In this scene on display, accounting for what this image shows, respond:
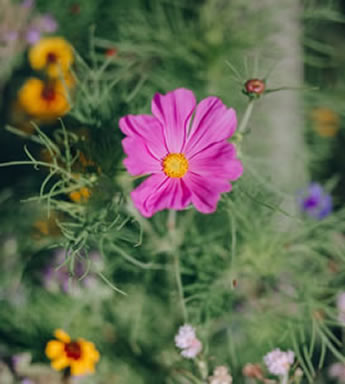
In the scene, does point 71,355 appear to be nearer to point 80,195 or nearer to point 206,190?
point 80,195

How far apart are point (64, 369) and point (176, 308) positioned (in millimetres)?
287

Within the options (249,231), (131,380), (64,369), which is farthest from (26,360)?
(249,231)

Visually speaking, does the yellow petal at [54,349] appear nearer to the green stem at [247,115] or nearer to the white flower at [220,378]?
the white flower at [220,378]

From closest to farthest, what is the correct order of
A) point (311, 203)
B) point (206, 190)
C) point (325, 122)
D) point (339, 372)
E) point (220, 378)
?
point (206, 190) → point (220, 378) → point (339, 372) → point (311, 203) → point (325, 122)

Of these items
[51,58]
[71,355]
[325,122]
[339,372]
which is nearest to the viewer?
[71,355]

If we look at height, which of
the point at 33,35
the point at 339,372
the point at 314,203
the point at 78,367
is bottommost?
the point at 339,372

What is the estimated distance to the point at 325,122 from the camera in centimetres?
169

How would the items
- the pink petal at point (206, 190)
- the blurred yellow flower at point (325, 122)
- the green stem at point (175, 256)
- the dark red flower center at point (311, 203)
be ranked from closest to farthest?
the pink petal at point (206, 190) → the green stem at point (175, 256) → the dark red flower center at point (311, 203) → the blurred yellow flower at point (325, 122)

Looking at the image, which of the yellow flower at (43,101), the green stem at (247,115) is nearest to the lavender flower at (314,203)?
the green stem at (247,115)

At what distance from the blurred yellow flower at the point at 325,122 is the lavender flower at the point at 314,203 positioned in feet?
1.91

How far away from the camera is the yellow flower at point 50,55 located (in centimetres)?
123

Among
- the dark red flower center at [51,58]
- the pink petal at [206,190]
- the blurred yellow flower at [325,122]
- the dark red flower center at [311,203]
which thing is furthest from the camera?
the blurred yellow flower at [325,122]

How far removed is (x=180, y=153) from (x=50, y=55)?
27.4 inches

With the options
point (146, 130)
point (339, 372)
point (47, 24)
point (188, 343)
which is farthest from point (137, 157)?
point (47, 24)
